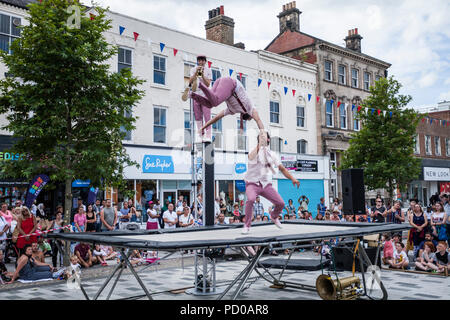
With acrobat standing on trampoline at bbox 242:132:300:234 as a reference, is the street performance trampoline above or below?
below

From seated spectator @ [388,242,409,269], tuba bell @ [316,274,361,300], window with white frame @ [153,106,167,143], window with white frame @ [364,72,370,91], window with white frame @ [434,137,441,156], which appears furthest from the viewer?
window with white frame @ [434,137,441,156]

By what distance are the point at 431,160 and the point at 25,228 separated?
32.8 metres

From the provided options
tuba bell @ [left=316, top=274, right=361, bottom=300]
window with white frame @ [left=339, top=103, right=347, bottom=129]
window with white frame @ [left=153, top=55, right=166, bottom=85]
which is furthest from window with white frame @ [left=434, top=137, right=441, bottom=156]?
tuba bell @ [left=316, top=274, right=361, bottom=300]

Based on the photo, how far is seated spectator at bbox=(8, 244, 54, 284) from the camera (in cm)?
888

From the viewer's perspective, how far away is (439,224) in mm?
11406

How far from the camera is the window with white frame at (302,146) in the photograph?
1025 inches

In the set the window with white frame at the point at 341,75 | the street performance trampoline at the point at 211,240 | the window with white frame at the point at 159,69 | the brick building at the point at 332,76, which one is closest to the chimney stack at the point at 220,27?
the window with white frame at the point at 159,69

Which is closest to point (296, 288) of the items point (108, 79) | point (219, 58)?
point (108, 79)

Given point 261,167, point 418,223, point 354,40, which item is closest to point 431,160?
point 354,40

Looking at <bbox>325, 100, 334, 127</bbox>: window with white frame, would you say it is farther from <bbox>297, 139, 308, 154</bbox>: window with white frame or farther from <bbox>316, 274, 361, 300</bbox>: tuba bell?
<bbox>316, 274, 361, 300</bbox>: tuba bell

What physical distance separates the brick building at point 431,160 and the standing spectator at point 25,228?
29.0 m

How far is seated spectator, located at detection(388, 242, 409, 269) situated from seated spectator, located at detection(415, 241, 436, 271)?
0.98ft
